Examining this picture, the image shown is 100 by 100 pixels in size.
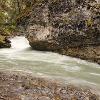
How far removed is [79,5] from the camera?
1335cm

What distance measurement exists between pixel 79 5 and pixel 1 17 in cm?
1269

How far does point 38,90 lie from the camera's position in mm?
6930

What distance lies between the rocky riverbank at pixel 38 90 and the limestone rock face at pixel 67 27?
5.12 metres

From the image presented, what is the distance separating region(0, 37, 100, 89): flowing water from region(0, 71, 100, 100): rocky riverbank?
3.56 ft

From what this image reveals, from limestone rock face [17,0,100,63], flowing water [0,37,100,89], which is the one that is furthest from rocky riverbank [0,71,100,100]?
limestone rock face [17,0,100,63]

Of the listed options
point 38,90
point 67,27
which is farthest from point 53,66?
point 38,90

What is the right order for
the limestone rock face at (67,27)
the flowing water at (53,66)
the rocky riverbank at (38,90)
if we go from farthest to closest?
the limestone rock face at (67,27)
the flowing water at (53,66)
the rocky riverbank at (38,90)

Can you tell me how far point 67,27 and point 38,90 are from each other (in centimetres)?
681

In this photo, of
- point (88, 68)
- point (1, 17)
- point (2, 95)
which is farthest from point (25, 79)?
point (1, 17)

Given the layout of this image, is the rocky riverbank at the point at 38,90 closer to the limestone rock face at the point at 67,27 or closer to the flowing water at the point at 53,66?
the flowing water at the point at 53,66

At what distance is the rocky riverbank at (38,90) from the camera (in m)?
6.54

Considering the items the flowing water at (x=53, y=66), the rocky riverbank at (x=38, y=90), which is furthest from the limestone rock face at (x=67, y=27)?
the rocky riverbank at (x=38, y=90)

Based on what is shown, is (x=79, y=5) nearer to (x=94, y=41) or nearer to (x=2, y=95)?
(x=94, y=41)

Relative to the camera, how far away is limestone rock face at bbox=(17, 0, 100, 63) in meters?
12.8
